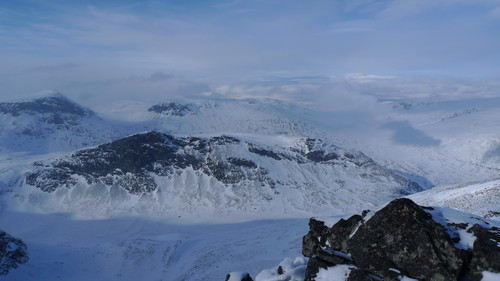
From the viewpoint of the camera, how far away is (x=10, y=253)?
75.4 meters

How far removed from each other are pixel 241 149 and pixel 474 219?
545 feet

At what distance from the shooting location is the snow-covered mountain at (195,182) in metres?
155

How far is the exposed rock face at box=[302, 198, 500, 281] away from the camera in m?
22.4

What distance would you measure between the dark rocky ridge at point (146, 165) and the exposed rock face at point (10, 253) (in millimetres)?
84224

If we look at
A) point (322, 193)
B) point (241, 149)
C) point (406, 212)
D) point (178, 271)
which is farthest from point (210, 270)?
point (241, 149)

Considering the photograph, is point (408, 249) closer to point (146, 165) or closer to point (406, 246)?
point (406, 246)

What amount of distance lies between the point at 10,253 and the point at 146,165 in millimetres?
100548

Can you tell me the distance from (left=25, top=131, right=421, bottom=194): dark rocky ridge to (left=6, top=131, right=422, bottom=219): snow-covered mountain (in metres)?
0.47

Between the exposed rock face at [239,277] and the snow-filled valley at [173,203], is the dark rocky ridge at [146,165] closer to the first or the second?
the snow-filled valley at [173,203]

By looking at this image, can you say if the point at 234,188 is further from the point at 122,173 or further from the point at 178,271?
the point at 178,271

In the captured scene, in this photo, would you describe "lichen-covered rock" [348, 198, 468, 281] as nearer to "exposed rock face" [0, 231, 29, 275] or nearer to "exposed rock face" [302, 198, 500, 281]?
"exposed rock face" [302, 198, 500, 281]

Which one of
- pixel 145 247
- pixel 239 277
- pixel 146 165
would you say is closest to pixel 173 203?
pixel 146 165

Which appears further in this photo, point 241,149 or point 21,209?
point 241,149

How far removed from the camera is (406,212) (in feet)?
84.0
